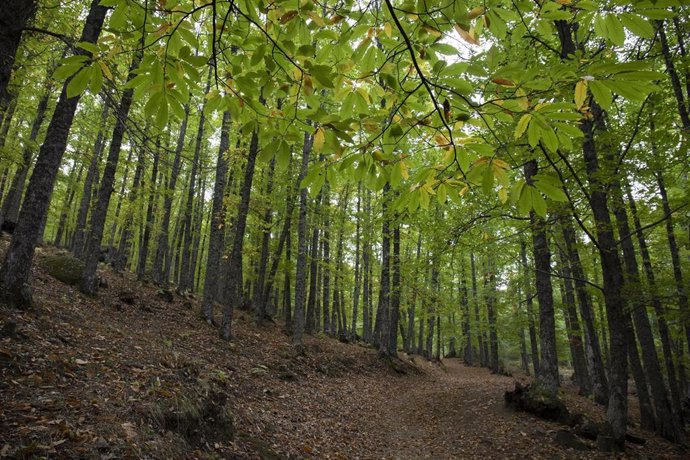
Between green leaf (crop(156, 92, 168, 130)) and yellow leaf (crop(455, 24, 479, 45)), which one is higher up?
yellow leaf (crop(455, 24, 479, 45))

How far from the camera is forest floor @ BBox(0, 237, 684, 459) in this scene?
147 inches

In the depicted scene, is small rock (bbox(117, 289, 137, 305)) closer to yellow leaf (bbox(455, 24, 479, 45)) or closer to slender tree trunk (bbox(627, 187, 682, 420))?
yellow leaf (bbox(455, 24, 479, 45))

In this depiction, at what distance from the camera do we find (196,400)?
5.16 m

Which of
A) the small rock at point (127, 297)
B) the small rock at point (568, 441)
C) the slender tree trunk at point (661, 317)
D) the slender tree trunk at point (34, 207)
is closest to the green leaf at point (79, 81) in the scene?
the slender tree trunk at point (34, 207)

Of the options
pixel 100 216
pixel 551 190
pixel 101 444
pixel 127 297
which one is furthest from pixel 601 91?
pixel 127 297

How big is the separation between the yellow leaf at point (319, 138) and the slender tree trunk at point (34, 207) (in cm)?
574

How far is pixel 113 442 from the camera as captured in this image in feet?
11.5

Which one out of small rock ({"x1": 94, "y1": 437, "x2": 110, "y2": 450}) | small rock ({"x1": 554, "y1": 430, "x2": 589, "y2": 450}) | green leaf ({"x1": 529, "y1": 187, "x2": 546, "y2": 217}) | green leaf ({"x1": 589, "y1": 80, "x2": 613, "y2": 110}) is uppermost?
green leaf ({"x1": 589, "y1": 80, "x2": 613, "y2": 110})

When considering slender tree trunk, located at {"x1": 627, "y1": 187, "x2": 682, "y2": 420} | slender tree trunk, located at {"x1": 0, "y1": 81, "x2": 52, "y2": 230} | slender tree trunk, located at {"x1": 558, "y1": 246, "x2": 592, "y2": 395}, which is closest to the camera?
slender tree trunk, located at {"x1": 627, "y1": 187, "x2": 682, "y2": 420}

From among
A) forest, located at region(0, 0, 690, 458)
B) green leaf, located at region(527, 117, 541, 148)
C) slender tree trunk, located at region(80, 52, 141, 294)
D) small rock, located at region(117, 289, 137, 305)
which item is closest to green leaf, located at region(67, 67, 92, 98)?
forest, located at region(0, 0, 690, 458)

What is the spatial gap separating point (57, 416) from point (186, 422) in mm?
1485

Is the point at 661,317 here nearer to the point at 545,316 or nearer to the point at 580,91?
the point at 545,316

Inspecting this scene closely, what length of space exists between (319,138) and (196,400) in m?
4.86

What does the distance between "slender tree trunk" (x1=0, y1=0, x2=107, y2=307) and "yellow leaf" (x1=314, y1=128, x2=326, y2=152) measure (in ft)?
18.8
